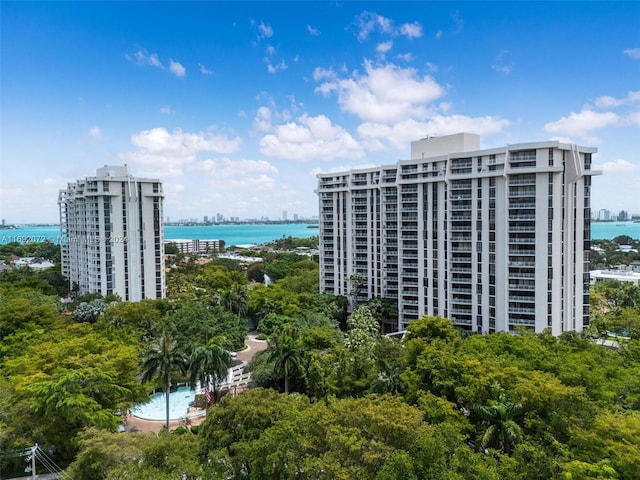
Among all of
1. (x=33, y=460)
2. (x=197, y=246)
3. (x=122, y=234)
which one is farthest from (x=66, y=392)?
(x=197, y=246)

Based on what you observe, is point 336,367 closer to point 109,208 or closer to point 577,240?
point 577,240

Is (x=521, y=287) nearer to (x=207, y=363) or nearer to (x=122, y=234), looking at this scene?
(x=207, y=363)

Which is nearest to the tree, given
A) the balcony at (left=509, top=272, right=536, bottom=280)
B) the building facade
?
the balcony at (left=509, top=272, right=536, bottom=280)

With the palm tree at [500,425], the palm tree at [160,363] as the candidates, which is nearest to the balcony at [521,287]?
the palm tree at [500,425]

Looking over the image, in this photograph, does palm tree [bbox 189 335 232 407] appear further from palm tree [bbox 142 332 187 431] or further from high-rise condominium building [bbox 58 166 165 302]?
high-rise condominium building [bbox 58 166 165 302]

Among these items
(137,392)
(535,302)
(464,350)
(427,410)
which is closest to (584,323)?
(535,302)

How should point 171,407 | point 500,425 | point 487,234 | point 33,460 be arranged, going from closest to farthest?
point 500,425, point 33,460, point 171,407, point 487,234
